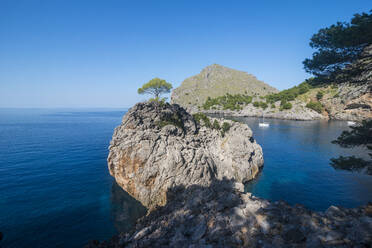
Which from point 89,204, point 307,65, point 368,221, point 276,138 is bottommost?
point 89,204

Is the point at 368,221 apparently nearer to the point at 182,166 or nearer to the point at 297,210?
the point at 297,210

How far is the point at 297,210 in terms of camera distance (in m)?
11.3

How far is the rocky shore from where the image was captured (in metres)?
9.56

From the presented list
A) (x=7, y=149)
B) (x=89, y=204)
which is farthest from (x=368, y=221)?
(x=7, y=149)

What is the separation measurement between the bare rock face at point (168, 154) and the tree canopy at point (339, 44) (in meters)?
19.7

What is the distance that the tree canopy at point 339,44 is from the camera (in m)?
13.4

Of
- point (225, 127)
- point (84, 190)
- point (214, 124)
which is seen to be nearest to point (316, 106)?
point (225, 127)

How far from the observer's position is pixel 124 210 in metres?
25.6

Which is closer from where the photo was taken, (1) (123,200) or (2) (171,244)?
(2) (171,244)

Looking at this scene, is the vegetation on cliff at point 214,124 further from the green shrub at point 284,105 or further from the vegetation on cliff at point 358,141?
the green shrub at point 284,105

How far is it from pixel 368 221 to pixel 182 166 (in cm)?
2051

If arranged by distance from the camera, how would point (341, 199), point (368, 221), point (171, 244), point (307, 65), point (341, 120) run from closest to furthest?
point (368, 221) → point (171, 244) → point (307, 65) → point (341, 199) → point (341, 120)

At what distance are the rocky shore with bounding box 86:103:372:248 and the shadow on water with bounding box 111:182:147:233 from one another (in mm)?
1127

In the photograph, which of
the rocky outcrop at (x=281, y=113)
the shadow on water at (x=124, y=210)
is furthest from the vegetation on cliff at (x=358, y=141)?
the rocky outcrop at (x=281, y=113)
